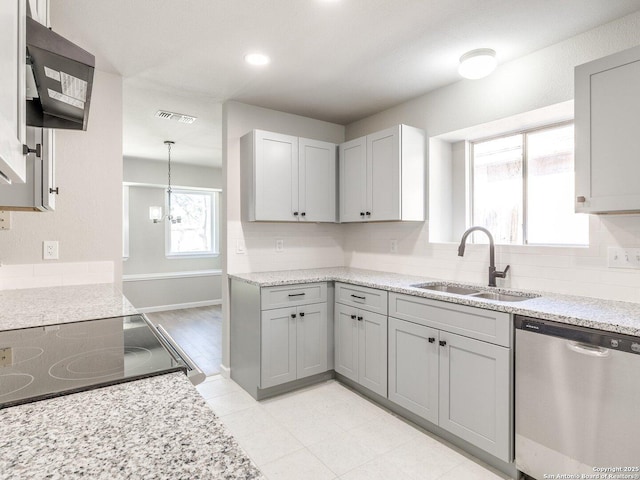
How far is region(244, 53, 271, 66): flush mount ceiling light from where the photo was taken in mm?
2428

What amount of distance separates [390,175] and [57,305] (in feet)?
7.82

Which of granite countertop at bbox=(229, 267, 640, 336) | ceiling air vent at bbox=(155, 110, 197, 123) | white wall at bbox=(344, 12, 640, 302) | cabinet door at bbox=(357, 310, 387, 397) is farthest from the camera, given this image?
ceiling air vent at bbox=(155, 110, 197, 123)

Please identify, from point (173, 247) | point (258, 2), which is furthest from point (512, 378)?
point (173, 247)

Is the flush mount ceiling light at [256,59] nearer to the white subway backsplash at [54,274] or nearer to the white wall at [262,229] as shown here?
the white wall at [262,229]

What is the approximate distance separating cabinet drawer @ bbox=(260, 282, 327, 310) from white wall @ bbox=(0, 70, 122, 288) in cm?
112

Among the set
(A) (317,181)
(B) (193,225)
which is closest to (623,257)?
(A) (317,181)

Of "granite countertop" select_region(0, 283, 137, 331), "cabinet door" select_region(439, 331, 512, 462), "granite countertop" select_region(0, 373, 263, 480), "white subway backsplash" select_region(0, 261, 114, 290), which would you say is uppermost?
"white subway backsplash" select_region(0, 261, 114, 290)

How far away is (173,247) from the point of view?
6.46m

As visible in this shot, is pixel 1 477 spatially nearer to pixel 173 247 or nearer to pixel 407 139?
pixel 407 139

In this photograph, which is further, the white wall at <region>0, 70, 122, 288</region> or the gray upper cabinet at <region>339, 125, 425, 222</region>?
the gray upper cabinet at <region>339, 125, 425, 222</region>

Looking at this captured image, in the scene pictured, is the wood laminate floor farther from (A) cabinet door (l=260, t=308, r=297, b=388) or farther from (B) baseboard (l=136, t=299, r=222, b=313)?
(A) cabinet door (l=260, t=308, r=297, b=388)

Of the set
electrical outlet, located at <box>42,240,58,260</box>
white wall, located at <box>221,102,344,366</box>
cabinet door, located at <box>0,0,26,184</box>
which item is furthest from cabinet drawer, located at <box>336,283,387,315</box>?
cabinet door, located at <box>0,0,26,184</box>

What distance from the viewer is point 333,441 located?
2.24 meters

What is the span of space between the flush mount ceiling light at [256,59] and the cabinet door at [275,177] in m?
0.64
